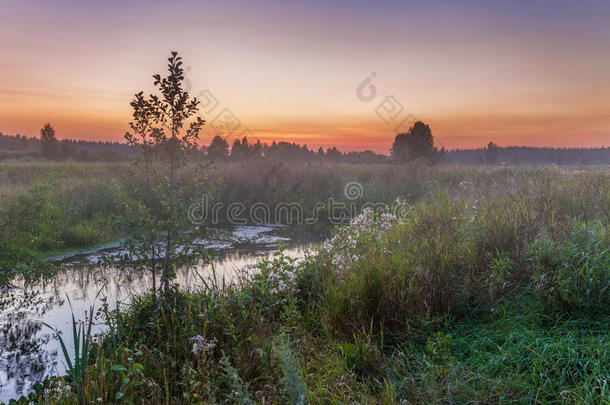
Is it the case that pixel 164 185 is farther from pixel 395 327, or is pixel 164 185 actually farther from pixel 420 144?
pixel 420 144

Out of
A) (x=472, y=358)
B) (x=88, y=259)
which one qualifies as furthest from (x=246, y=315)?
(x=88, y=259)

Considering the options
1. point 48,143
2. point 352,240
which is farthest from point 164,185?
point 48,143

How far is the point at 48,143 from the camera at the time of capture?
184 feet

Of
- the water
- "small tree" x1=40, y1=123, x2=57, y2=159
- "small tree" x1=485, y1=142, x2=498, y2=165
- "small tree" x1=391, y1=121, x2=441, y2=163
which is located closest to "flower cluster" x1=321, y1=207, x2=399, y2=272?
the water

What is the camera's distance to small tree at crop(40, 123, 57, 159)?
173 ft

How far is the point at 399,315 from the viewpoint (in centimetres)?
413

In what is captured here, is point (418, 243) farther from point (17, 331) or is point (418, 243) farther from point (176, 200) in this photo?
point (17, 331)

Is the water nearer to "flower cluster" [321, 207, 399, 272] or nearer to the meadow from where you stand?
the meadow

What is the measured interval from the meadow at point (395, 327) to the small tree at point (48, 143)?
55899mm

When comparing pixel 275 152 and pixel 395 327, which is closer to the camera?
pixel 395 327

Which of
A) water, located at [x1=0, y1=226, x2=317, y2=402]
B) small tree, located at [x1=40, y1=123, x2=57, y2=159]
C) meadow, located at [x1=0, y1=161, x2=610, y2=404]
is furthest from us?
small tree, located at [x1=40, y1=123, x2=57, y2=159]

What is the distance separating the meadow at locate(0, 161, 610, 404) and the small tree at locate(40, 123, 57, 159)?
55899mm

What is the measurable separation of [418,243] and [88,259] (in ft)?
28.0

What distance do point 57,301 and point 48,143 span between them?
60774mm
